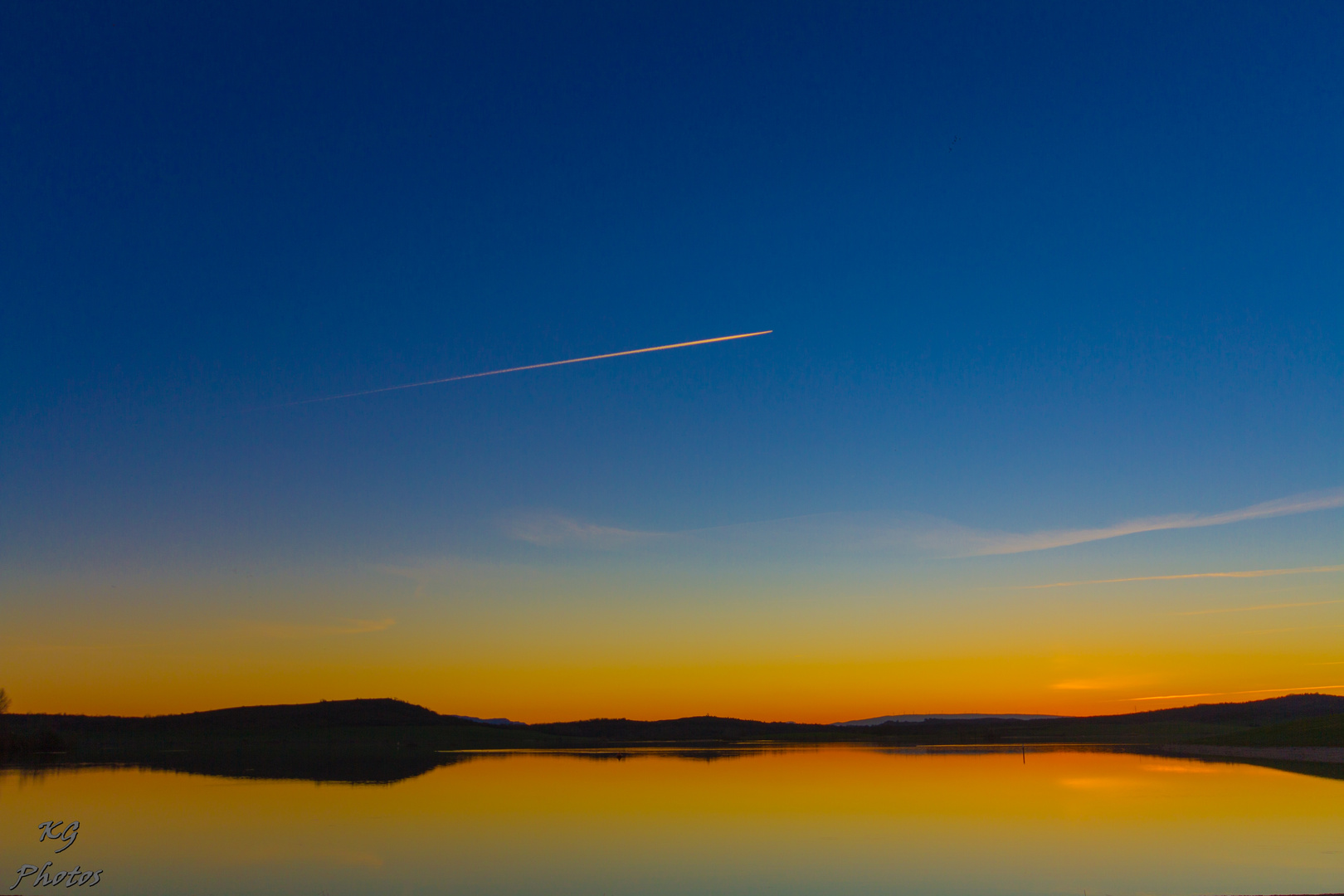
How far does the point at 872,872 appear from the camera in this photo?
17656 millimetres

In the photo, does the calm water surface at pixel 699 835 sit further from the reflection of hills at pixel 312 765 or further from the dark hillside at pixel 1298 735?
the dark hillside at pixel 1298 735

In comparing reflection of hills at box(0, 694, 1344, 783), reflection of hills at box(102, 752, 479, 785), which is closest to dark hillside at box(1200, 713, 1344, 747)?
reflection of hills at box(0, 694, 1344, 783)

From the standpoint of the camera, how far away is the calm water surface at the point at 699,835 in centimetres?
1691

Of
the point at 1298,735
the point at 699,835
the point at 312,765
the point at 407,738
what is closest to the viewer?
the point at 699,835

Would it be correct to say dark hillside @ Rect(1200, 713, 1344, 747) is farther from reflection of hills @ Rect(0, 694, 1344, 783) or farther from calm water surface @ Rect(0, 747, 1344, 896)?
calm water surface @ Rect(0, 747, 1344, 896)

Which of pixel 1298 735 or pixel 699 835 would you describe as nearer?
pixel 699 835

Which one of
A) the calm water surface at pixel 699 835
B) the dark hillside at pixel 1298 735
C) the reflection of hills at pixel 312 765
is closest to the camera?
the calm water surface at pixel 699 835

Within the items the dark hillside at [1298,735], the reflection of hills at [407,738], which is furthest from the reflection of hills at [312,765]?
the dark hillside at [1298,735]

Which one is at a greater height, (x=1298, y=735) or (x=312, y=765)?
(x=312, y=765)

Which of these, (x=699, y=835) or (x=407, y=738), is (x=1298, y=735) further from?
(x=407, y=738)

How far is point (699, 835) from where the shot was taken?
76.3 ft

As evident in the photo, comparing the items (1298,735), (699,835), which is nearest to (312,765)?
(699,835)

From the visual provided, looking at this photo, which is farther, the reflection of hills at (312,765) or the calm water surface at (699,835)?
the reflection of hills at (312,765)

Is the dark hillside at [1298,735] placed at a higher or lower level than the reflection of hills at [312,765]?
lower
